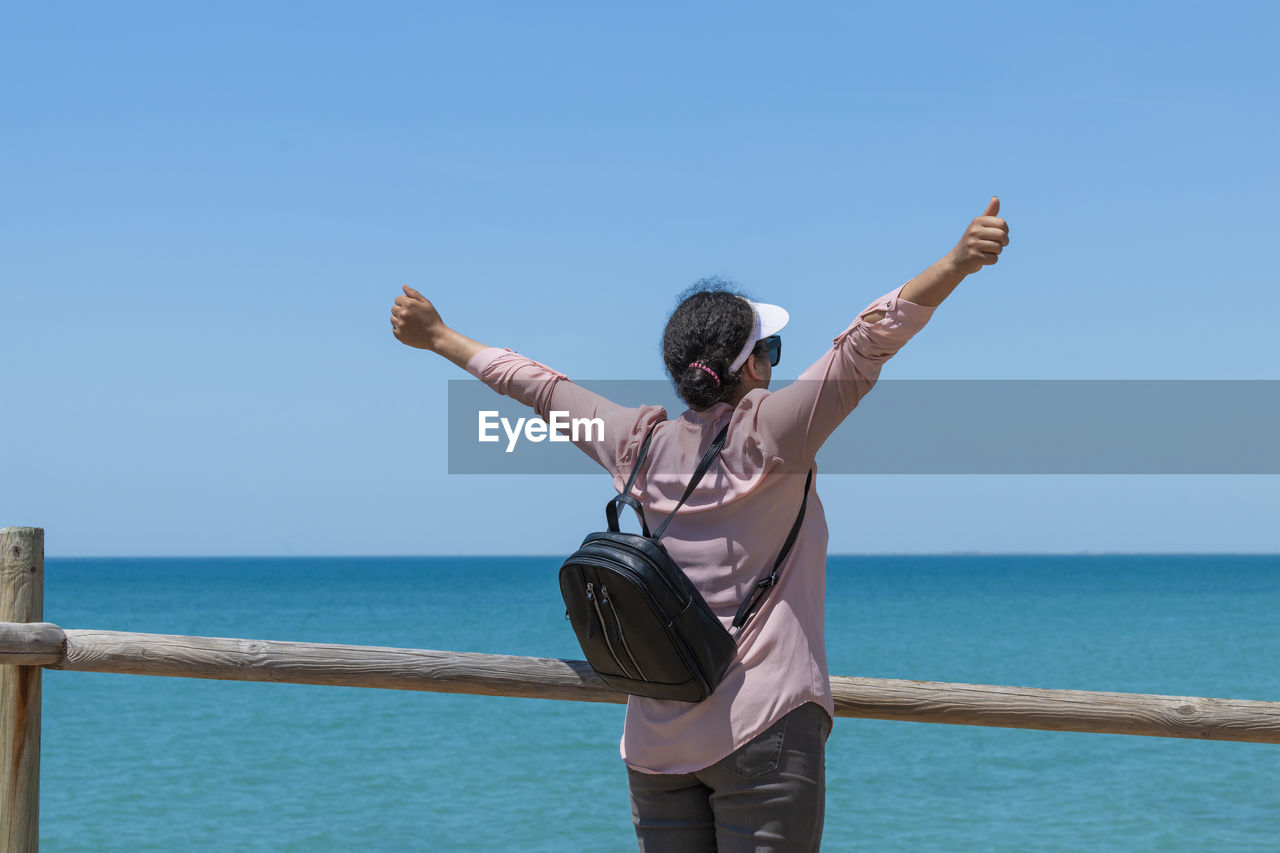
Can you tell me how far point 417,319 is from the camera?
265 centimetres

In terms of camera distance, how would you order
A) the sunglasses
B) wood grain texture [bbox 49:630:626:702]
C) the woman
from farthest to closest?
wood grain texture [bbox 49:630:626:702] < the sunglasses < the woman

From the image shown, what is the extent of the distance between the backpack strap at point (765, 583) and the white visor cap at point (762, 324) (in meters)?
0.25

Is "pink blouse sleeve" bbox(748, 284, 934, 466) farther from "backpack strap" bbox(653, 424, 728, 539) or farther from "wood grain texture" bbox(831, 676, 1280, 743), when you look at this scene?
"wood grain texture" bbox(831, 676, 1280, 743)

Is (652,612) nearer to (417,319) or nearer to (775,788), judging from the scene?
(775,788)

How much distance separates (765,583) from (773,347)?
46cm

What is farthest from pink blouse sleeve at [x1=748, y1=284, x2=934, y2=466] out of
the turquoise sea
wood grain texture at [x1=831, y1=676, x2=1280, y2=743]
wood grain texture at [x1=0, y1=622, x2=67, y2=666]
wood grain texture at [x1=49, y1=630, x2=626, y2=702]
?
the turquoise sea

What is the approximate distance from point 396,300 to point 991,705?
1736 mm

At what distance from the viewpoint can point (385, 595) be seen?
5844cm

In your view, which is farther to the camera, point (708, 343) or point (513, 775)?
point (513, 775)

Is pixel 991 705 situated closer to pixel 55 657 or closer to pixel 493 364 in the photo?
pixel 493 364

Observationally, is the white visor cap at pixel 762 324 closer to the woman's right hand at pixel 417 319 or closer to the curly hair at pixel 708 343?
the curly hair at pixel 708 343

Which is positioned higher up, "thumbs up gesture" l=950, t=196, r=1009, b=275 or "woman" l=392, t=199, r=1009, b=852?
"thumbs up gesture" l=950, t=196, r=1009, b=275

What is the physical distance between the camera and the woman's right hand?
2639 millimetres

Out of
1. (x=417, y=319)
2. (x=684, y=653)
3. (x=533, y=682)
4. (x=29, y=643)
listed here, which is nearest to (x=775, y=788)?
(x=684, y=653)
